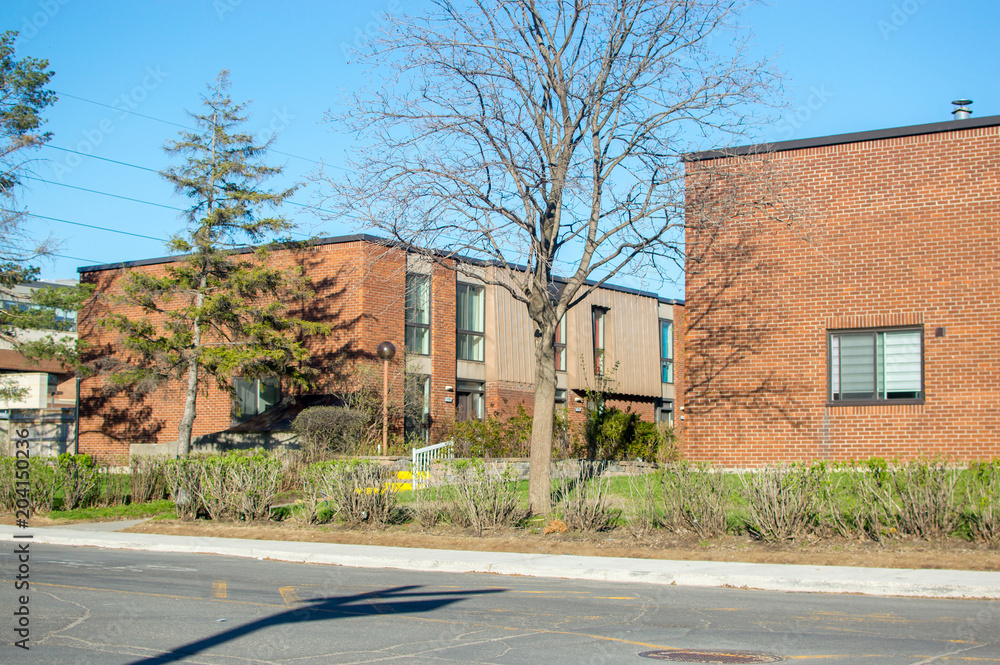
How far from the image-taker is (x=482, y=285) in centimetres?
3431

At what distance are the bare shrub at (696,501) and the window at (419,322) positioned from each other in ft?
57.4

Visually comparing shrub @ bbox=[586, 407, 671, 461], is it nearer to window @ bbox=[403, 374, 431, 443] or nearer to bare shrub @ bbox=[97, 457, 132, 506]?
window @ bbox=[403, 374, 431, 443]

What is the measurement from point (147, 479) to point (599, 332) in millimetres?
22410

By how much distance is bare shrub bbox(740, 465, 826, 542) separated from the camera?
12906mm

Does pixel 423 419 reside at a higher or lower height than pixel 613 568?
higher

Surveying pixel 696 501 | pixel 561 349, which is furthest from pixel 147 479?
pixel 561 349

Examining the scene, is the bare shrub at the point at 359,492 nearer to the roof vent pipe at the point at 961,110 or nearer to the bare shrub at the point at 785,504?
the bare shrub at the point at 785,504

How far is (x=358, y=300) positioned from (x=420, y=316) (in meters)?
3.01

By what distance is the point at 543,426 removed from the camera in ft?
51.0

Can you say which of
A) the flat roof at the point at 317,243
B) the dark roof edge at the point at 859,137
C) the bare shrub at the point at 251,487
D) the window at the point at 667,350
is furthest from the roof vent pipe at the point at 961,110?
the window at the point at 667,350

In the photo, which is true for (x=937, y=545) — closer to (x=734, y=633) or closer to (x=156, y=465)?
(x=734, y=633)

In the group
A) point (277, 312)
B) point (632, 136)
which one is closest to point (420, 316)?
point (277, 312)

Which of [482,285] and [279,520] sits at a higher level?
[482,285]

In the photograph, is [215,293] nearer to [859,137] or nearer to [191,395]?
[191,395]
